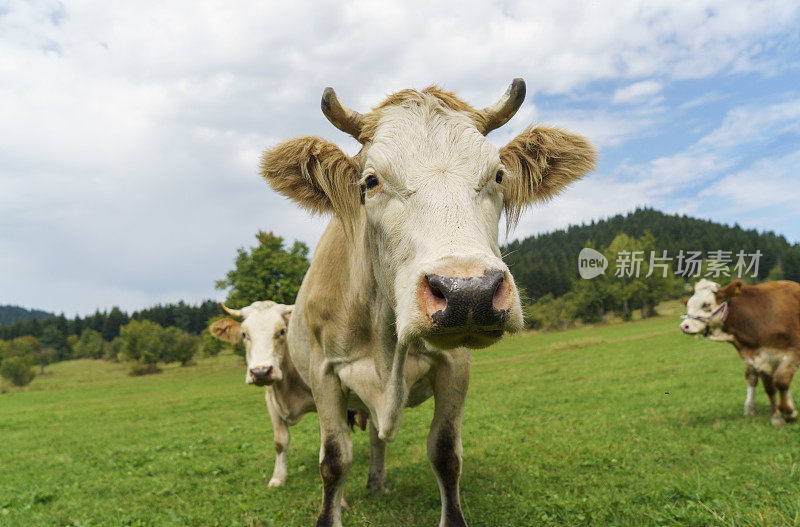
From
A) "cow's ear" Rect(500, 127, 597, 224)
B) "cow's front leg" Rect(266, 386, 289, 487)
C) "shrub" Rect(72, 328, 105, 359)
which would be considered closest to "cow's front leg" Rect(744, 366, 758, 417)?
"cow's ear" Rect(500, 127, 597, 224)

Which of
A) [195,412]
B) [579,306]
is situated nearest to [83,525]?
[195,412]

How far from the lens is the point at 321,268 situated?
4.23 m

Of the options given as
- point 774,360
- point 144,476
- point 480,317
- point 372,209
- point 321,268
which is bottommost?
point 144,476

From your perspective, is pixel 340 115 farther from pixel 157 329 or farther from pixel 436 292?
pixel 157 329

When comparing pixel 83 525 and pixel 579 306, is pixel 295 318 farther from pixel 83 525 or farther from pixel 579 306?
pixel 579 306

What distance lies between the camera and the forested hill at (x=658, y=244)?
77.9m

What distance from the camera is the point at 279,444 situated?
21.9 feet

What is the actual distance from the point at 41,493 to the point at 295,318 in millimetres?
4749

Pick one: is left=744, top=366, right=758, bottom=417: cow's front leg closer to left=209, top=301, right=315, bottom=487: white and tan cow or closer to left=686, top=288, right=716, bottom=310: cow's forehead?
left=686, top=288, right=716, bottom=310: cow's forehead

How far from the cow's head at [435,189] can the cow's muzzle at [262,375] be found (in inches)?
132

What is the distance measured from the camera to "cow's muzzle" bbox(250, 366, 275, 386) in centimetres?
617

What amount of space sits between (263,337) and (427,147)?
4.68 m

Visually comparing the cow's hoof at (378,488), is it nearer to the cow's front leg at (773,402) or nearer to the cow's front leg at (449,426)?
the cow's front leg at (449,426)

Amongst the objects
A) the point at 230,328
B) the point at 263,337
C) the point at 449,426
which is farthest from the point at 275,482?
the point at 449,426
